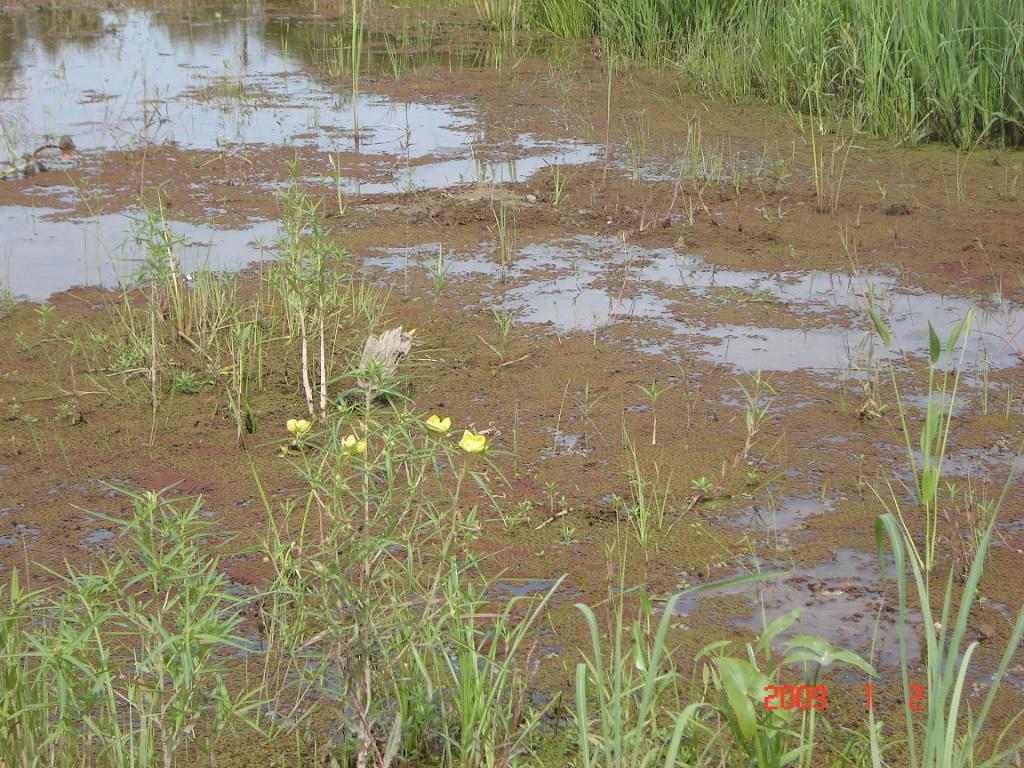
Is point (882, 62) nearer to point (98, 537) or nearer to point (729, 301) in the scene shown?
point (729, 301)

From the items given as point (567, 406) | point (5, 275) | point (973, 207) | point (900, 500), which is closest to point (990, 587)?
point (900, 500)

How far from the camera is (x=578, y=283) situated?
5.11 meters

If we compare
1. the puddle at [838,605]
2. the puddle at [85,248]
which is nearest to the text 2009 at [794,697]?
the puddle at [838,605]

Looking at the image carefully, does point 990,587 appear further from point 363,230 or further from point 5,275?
point 5,275

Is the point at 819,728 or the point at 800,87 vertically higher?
the point at 800,87

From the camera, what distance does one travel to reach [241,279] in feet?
16.9

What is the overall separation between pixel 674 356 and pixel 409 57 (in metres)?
7.21

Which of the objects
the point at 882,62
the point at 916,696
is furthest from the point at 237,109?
the point at 916,696

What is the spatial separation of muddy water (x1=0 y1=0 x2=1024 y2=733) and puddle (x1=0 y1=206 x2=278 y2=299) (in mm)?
22

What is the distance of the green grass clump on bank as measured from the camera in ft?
22.5

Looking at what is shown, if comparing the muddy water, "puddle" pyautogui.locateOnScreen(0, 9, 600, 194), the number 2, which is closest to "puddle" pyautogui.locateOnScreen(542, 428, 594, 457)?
the muddy water
